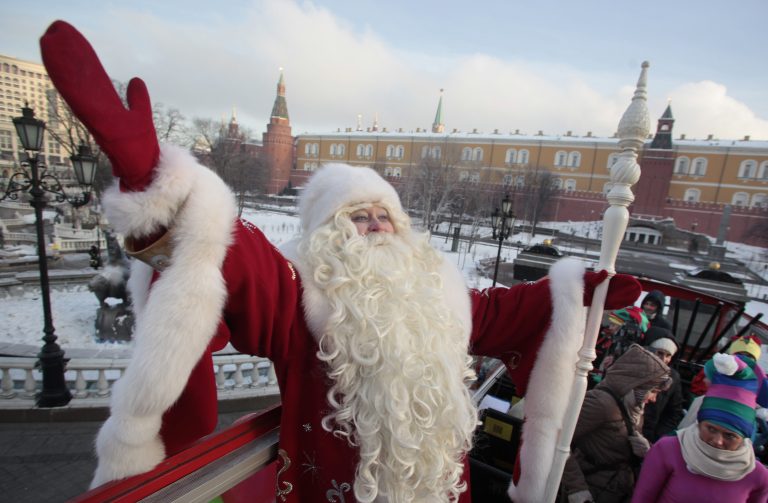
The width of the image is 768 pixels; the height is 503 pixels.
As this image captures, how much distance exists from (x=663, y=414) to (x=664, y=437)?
1496 millimetres

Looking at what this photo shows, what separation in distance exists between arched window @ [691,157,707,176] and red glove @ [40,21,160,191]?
5164 cm

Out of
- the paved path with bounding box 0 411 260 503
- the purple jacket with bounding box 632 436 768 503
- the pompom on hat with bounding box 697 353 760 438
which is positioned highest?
the pompom on hat with bounding box 697 353 760 438

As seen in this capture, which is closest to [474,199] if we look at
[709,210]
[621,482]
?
[709,210]

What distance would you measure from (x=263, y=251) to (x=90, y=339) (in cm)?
825

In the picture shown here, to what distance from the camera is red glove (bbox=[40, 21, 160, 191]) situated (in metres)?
0.80

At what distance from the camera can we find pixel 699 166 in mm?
38781

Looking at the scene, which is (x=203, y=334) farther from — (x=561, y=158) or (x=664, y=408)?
(x=561, y=158)

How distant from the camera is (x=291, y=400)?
55.3 inches

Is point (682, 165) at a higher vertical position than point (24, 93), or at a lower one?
higher

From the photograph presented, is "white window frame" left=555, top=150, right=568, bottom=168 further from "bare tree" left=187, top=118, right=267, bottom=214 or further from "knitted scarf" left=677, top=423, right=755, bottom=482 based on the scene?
"knitted scarf" left=677, top=423, right=755, bottom=482

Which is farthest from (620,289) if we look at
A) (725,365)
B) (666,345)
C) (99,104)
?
(666,345)

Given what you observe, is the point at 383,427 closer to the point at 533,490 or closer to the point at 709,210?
the point at 533,490

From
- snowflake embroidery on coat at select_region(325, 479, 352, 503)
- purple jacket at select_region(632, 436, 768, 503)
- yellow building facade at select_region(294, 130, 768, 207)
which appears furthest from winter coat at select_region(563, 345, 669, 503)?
yellow building facade at select_region(294, 130, 768, 207)

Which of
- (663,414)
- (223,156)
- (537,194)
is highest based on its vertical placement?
(223,156)
